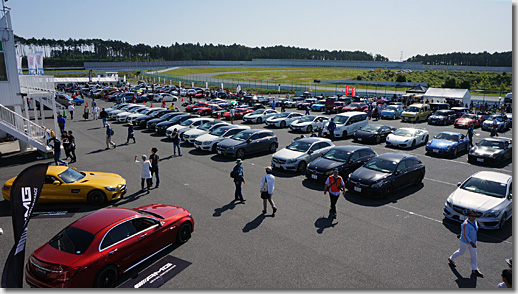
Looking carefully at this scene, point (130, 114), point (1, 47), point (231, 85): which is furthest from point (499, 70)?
point (1, 47)

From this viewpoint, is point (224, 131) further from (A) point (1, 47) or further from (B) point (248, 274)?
(B) point (248, 274)

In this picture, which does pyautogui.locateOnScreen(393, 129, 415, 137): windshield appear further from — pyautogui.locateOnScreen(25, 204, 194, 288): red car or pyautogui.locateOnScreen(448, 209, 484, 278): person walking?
pyautogui.locateOnScreen(25, 204, 194, 288): red car

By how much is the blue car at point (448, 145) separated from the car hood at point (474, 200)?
9082 mm

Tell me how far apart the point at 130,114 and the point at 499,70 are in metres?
125

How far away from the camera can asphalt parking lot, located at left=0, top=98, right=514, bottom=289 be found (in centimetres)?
757

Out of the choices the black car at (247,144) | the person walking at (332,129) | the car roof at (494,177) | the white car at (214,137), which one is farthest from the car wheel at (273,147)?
the car roof at (494,177)

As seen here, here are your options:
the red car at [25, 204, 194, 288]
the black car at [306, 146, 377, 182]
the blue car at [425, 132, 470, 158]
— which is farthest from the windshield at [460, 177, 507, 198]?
the red car at [25, 204, 194, 288]

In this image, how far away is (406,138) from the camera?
2188cm

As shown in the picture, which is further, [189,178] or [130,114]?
[130,114]

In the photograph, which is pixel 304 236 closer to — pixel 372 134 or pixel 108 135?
pixel 372 134

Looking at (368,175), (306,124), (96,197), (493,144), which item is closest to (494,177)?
(368,175)

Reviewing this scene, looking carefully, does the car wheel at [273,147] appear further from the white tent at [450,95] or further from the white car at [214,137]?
the white tent at [450,95]

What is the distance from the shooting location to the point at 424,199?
12.9 metres

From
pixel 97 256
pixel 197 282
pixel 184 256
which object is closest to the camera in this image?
pixel 97 256
